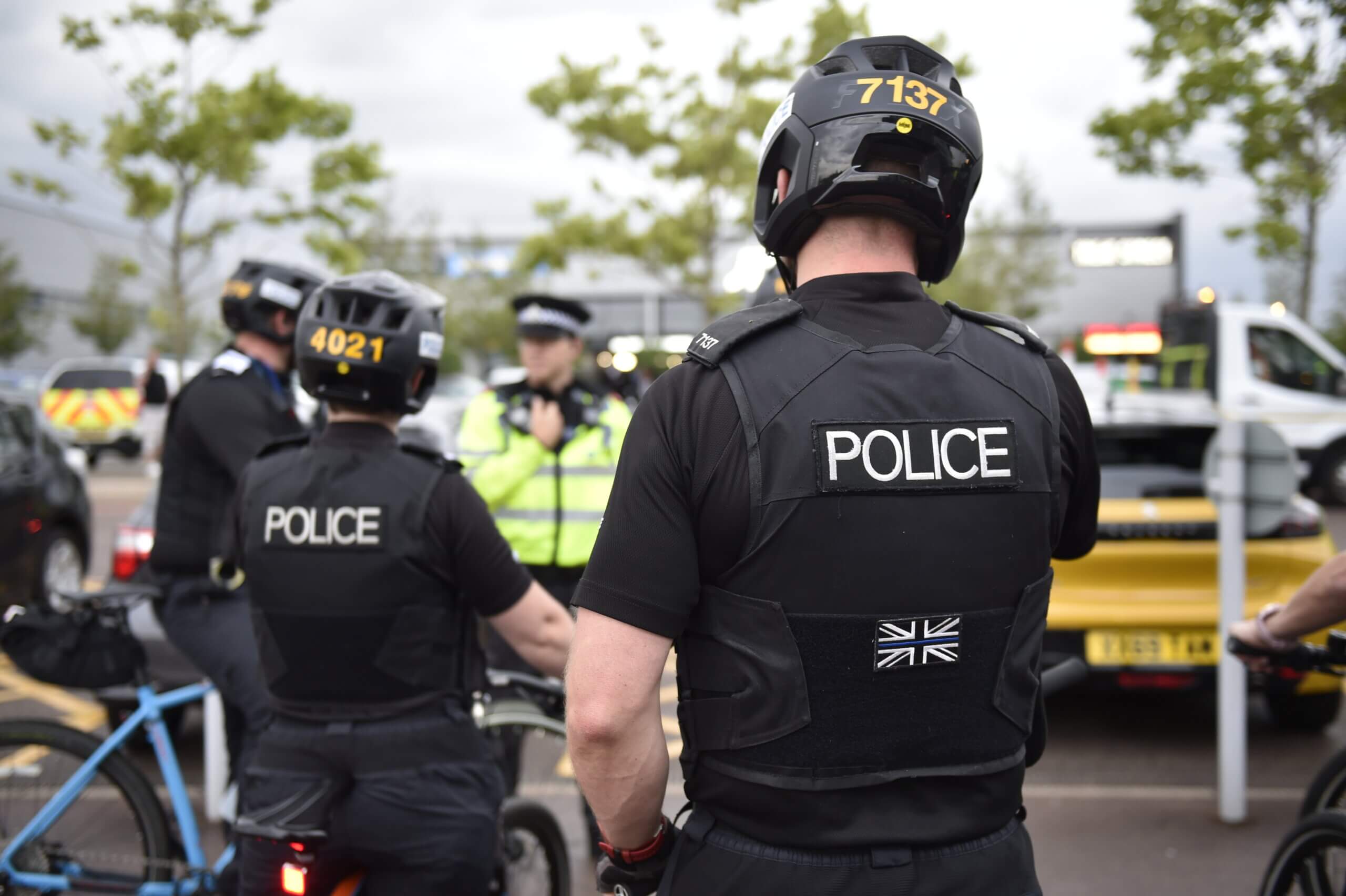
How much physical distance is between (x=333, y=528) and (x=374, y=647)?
272 mm

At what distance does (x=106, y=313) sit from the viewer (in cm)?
4228

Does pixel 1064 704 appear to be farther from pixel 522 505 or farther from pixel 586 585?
pixel 586 585

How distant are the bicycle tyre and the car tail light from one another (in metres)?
4.85

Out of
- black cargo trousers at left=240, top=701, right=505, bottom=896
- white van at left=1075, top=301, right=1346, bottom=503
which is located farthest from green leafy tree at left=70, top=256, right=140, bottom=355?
black cargo trousers at left=240, top=701, right=505, bottom=896

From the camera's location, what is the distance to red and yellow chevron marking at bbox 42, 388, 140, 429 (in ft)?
72.2

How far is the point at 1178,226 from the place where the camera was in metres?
48.8

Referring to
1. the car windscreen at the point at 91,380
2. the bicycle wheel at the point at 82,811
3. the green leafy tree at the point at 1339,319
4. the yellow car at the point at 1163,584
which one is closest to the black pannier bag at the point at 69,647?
the bicycle wheel at the point at 82,811

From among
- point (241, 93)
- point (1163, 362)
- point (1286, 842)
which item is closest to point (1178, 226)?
point (1163, 362)

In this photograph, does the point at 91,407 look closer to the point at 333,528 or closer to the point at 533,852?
the point at 533,852

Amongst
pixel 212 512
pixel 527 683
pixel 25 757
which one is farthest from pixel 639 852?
pixel 25 757

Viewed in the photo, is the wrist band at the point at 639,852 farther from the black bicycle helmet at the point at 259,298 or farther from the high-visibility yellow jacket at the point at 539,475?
the high-visibility yellow jacket at the point at 539,475

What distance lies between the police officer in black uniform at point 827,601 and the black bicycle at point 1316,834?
4.31 ft

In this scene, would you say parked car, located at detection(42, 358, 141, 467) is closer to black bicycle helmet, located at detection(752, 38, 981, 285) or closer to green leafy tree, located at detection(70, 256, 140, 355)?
green leafy tree, located at detection(70, 256, 140, 355)

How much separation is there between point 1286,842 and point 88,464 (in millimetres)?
23871
